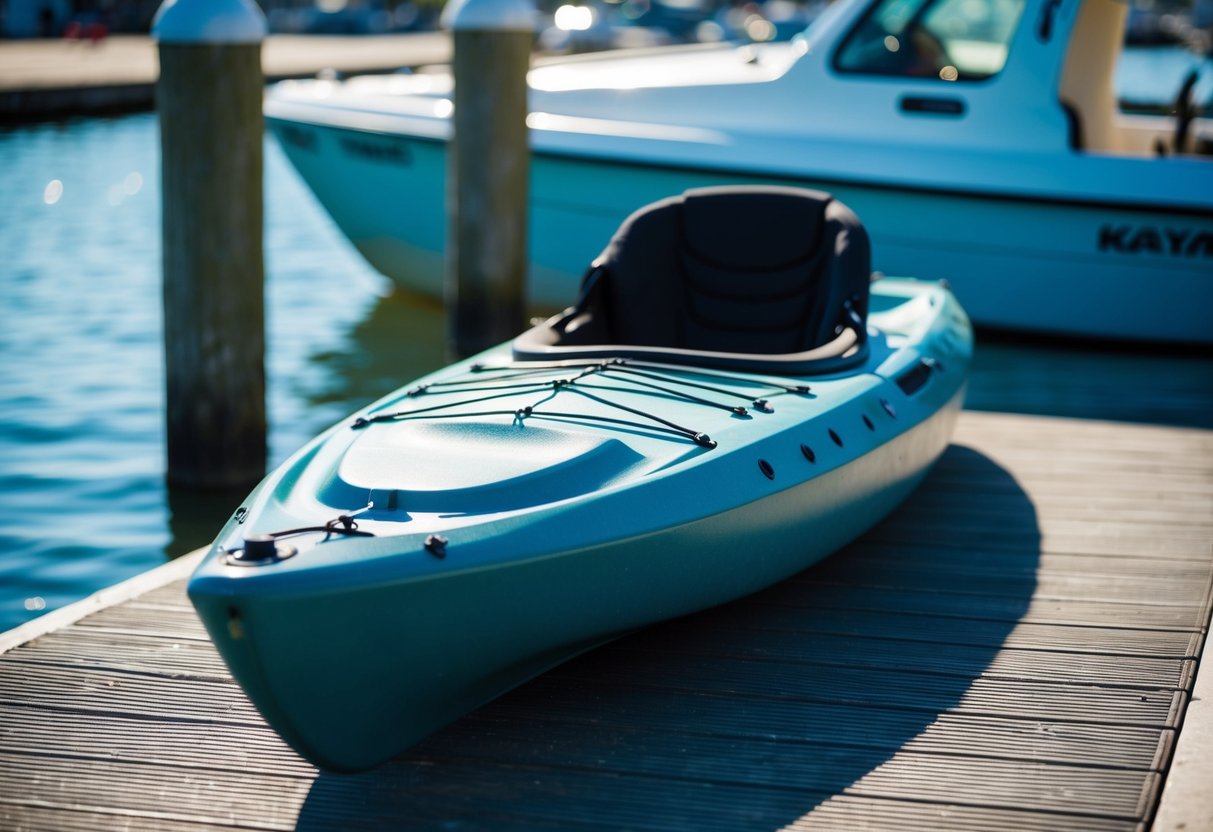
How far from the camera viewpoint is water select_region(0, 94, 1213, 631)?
5.08 m

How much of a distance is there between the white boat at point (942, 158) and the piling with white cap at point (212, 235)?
323 cm

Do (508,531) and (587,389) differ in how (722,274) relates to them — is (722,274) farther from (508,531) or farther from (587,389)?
(508,531)

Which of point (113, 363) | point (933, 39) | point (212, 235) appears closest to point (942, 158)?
point (933, 39)

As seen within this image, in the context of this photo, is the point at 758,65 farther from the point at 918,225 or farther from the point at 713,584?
the point at 713,584

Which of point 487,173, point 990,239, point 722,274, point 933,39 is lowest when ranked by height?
point 990,239

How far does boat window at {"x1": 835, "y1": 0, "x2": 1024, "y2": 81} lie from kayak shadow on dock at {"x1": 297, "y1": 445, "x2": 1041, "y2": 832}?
4127mm

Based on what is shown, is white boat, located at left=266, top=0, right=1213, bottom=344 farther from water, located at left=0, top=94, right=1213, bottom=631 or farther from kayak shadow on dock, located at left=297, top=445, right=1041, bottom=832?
kayak shadow on dock, located at left=297, top=445, right=1041, bottom=832

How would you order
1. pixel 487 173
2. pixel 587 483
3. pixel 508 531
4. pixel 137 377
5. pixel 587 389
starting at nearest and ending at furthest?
pixel 508 531
pixel 587 483
pixel 587 389
pixel 487 173
pixel 137 377

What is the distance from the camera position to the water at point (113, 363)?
16.6 ft

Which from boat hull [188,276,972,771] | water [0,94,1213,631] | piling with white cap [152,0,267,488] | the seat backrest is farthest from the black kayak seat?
water [0,94,1213,631]

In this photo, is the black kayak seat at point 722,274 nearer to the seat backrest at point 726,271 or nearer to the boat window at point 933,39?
the seat backrest at point 726,271

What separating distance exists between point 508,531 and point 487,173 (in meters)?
4.11

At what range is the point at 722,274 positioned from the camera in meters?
4.66

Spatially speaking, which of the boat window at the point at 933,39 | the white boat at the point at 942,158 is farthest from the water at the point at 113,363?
the boat window at the point at 933,39
